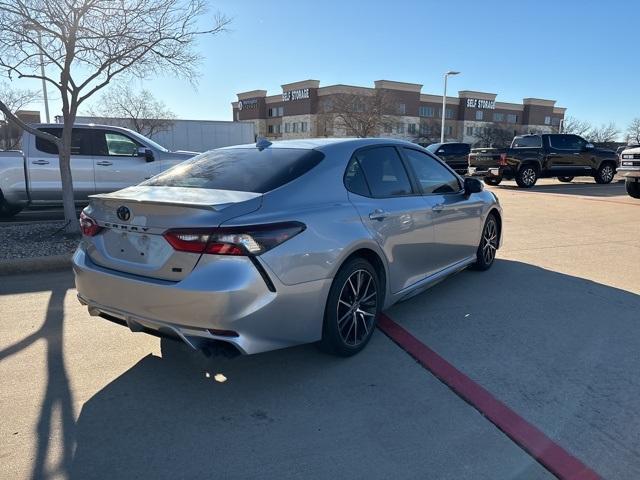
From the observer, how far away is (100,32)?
705cm

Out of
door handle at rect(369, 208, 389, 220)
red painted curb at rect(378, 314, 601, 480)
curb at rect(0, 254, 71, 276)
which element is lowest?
red painted curb at rect(378, 314, 601, 480)

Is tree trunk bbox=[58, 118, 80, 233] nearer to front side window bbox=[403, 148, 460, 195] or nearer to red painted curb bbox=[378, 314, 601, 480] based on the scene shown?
front side window bbox=[403, 148, 460, 195]

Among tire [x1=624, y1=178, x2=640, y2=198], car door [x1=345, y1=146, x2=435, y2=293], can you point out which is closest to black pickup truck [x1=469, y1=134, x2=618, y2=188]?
tire [x1=624, y1=178, x2=640, y2=198]

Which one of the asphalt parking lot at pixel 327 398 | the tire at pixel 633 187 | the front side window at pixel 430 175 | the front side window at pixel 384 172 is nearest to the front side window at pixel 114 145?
the asphalt parking lot at pixel 327 398

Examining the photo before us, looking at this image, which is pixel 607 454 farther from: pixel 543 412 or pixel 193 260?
pixel 193 260

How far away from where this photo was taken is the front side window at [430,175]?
4.68 meters

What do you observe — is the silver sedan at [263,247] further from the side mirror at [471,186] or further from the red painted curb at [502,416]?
the side mirror at [471,186]

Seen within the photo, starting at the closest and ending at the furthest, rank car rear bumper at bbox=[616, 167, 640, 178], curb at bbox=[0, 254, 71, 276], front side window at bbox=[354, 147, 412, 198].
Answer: front side window at bbox=[354, 147, 412, 198] < curb at bbox=[0, 254, 71, 276] < car rear bumper at bbox=[616, 167, 640, 178]

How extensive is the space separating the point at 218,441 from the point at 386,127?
182 feet

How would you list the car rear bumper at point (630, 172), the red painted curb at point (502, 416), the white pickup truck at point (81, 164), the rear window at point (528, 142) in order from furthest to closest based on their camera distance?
the rear window at point (528, 142), the car rear bumper at point (630, 172), the white pickup truck at point (81, 164), the red painted curb at point (502, 416)

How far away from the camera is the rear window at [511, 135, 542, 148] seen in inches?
720

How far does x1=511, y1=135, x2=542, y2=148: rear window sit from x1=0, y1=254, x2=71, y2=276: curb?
1684cm

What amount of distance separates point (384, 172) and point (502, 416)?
216cm

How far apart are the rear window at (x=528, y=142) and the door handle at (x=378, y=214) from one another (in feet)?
54.2
